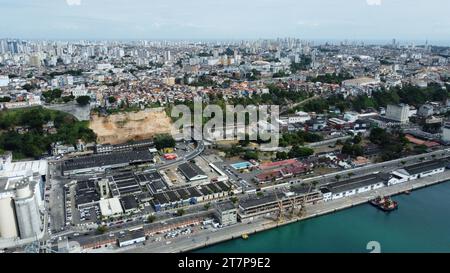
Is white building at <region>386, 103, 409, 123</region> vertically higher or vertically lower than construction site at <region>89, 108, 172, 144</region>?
higher

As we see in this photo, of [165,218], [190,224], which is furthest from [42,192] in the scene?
[190,224]

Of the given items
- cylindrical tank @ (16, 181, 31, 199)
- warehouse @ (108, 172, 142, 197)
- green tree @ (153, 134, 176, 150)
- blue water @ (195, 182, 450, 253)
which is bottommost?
blue water @ (195, 182, 450, 253)

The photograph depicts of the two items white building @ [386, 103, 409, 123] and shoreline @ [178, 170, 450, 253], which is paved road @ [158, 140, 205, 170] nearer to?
shoreline @ [178, 170, 450, 253]

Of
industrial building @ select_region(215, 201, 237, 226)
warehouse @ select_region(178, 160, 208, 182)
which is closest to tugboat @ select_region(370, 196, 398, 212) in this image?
industrial building @ select_region(215, 201, 237, 226)

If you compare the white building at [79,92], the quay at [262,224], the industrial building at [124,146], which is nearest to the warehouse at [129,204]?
the quay at [262,224]

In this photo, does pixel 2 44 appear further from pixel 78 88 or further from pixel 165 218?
pixel 165 218

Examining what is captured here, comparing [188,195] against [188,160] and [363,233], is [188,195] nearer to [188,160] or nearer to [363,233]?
[188,160]

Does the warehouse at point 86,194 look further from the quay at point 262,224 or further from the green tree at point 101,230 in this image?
the quay at point 262,224
